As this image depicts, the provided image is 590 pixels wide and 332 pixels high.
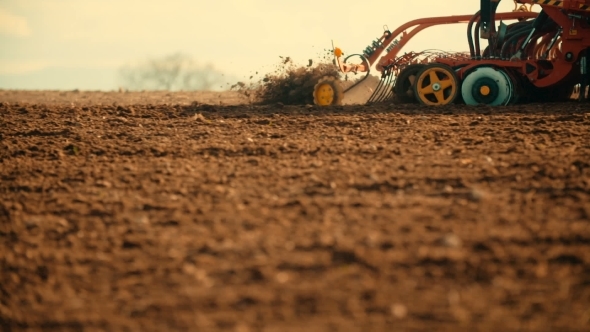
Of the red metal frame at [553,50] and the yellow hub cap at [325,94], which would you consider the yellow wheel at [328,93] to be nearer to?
the yellow hub cap at [325,94]

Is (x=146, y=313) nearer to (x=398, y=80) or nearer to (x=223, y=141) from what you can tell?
(x=223, y=141)

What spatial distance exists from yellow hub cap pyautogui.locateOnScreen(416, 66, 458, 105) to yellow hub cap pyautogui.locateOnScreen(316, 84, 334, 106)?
1560 mm

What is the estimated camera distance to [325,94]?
15.3 meters

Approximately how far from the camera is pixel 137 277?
457 cm

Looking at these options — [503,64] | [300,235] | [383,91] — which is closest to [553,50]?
[503,64]

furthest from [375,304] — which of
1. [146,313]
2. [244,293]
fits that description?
[146,313]

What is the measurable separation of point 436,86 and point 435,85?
0.02 metres

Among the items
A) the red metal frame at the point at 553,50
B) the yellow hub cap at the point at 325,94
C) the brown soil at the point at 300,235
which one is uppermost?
the red metal frame at the point at 553,50

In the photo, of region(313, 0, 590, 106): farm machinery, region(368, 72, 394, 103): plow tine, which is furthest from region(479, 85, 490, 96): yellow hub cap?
region(368, 72, 394, 103): plow tine

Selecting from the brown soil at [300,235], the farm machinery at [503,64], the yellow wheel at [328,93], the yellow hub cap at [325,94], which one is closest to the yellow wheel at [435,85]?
the farm machinery at [503,64]

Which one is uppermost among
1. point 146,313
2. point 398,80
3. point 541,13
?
point 541,13

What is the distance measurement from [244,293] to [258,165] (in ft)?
12.3

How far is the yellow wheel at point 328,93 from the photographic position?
600 inches

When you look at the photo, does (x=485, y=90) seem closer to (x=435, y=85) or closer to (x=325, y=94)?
(x=435, y=85)
